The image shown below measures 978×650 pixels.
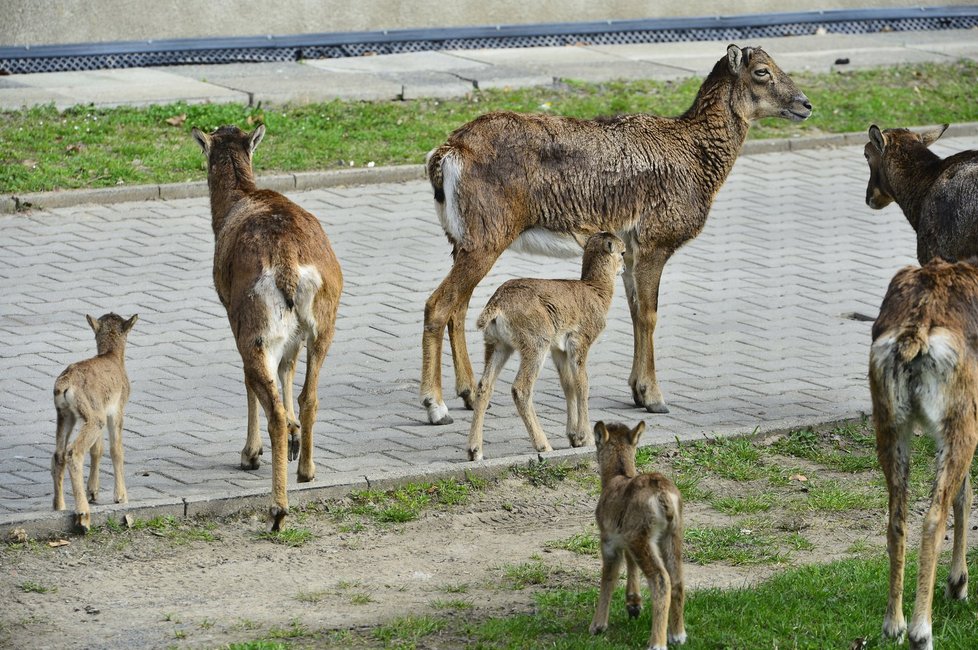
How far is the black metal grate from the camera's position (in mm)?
18328

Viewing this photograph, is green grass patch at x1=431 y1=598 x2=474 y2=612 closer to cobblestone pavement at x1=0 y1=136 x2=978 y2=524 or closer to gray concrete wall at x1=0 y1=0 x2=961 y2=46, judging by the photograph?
cobblestone pavement at x1=0 y1=136 x2=978 y2=524

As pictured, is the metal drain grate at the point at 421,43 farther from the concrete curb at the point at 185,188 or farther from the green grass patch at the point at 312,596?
the green grass patch at the point at 312,596

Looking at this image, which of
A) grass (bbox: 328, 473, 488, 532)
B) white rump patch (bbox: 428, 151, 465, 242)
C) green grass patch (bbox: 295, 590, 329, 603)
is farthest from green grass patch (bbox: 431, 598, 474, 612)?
white rump patch (bbox: 428, 151, 465, 242)

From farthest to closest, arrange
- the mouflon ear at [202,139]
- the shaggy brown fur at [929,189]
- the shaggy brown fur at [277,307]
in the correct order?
1. the mouflon ear at [202,139]
2. the shaggy brown fur at [929,189]
3. the shaggy brown fur at [277,307]

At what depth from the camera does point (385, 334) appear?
36.6ft

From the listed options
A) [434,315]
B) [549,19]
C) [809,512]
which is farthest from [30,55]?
[809,512]

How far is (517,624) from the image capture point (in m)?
6.52

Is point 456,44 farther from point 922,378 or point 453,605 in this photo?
point 922,378

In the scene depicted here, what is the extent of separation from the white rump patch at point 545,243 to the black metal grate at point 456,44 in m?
10.2

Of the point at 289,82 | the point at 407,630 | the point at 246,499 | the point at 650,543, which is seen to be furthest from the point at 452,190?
the point at 289,82

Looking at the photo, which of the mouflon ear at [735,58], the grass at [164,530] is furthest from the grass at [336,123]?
the grass at [164,530]

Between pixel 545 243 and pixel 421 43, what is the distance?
1092 cm

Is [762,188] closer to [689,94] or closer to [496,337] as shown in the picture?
[689,94]

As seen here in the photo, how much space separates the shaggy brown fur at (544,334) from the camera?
8578 millimetres
